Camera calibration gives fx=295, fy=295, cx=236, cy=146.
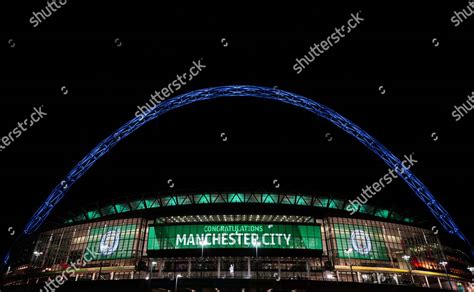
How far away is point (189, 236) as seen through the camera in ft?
189

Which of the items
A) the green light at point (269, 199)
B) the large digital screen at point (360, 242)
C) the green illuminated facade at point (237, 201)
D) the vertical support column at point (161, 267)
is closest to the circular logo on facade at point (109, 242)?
the green illuminated facade at point (237, 201)

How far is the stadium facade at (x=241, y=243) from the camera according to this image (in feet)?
187

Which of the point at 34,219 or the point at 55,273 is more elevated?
the point at 34,219

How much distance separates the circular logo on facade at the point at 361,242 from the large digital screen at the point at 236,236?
8411 mm

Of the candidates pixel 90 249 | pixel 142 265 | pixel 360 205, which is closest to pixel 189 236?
pixel 142 265

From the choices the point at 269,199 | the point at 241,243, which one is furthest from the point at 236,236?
the point at 269,199

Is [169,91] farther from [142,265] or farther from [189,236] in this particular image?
[142,265]

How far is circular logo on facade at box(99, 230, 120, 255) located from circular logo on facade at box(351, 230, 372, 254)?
161ft

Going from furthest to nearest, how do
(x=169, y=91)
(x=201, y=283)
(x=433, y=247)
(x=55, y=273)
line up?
(x=433, y=247), (x=55, y=273), (x=169, y=91), (x=201, y=283)

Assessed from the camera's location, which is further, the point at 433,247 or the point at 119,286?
the point at 433,247

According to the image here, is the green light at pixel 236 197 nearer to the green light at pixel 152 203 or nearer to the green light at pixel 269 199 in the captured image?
the green light at pixel 269 199

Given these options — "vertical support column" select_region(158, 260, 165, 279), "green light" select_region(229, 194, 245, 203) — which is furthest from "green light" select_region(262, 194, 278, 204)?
"vertical support column" select_region(158, 260, 165, 279)

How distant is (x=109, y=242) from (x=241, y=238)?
28.4 meters

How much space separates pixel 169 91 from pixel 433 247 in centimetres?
6698
